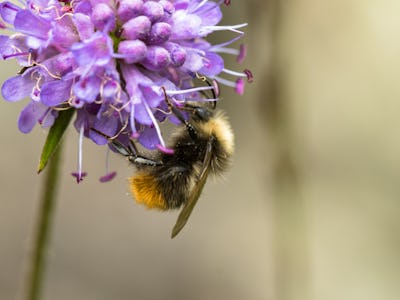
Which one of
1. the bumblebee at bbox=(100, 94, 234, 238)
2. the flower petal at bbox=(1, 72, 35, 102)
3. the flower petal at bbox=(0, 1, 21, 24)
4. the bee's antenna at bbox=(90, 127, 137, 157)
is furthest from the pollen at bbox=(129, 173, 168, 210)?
the flower petal at bbox=(0, 1, 21, 24)

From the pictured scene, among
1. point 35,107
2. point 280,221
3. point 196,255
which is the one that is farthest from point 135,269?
point 35,107

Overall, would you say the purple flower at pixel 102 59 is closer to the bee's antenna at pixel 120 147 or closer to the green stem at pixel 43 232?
the bee's antenna at pixel 120 147

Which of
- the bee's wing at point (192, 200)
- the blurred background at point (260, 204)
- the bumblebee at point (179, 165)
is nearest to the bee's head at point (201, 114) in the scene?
the bumblebee at point (179, 165)

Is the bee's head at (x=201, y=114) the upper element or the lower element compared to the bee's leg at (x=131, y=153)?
upper

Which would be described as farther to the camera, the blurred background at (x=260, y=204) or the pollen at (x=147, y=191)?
the blurred background at (x=260, y=204)

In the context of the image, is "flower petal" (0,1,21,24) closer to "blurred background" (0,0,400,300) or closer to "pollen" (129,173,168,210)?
"pollen" (129,173,168,210)

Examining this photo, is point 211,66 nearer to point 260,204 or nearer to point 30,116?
point 30,116
